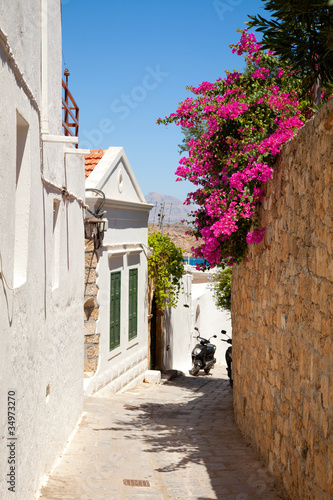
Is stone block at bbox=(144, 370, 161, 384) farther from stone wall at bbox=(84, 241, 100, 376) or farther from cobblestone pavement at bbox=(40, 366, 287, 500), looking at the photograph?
stone wall at bbox=(84, 241, 100, 376)

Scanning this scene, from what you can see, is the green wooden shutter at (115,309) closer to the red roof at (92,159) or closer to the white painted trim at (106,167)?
the white painted trim at (106,167)

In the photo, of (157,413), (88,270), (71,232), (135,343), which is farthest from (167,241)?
(71,232)

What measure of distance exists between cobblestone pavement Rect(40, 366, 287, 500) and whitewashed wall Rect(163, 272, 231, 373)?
19.6 ft

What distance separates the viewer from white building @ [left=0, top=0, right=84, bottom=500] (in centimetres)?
364

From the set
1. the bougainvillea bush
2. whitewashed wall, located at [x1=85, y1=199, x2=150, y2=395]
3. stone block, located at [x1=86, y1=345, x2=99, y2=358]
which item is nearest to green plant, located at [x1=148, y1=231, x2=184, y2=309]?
whitewashed wall, located at [x1=85, y1=199, x2=150, y2=395]

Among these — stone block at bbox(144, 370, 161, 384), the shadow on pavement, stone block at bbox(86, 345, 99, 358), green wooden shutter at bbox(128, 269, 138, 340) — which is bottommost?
stone block at bbox(144, 370, 161, 384)

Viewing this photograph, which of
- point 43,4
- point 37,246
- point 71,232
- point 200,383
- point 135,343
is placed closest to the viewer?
point 37,246

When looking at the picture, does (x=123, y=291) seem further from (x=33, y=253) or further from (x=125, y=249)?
(x=33, y=253)

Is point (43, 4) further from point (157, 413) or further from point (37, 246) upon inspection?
point (157, 413)

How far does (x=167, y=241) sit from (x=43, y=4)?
31.5 feet

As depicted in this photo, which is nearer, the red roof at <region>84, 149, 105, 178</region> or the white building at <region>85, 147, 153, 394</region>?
the white building at <region>85, 147, 153, 394</region>

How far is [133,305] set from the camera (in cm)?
1258

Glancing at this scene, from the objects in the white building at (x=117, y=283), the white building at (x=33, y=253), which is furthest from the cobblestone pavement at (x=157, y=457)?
the white building at (x=117, y=283)

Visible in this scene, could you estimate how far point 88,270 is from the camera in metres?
9.99
